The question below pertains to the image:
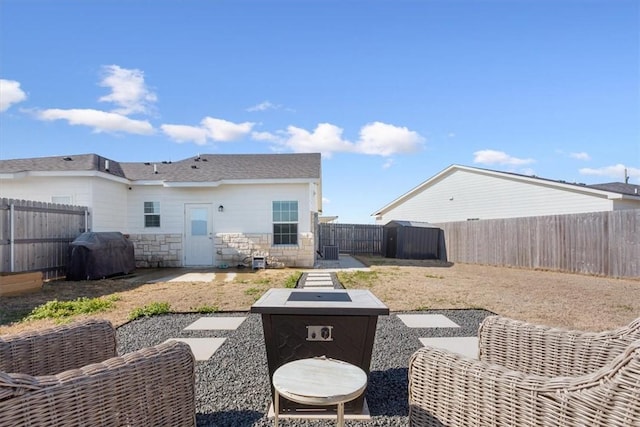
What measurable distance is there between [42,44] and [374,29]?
27.8 ft

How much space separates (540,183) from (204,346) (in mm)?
16279

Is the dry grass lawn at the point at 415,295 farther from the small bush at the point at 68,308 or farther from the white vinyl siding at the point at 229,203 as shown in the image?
the white vinyl siding at the point at 229,203

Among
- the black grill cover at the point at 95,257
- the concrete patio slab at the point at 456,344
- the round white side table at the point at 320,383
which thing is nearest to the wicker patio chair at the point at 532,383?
the round white side table at the point at 320,383

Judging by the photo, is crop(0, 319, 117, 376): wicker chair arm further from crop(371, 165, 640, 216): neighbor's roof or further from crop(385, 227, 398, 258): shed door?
crop(371, 165, 640, 216): neighbor's roof

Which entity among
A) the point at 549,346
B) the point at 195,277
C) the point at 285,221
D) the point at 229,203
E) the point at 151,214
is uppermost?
the point at 229,203

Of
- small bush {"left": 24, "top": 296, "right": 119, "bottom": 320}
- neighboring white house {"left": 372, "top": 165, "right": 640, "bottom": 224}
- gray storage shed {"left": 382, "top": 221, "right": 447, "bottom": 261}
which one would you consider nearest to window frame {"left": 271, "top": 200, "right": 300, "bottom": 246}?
small bush {"left": 24, "top": 296, "right": 119, "bottom": 320}

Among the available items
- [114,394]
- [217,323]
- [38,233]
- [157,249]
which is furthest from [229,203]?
[114,394]

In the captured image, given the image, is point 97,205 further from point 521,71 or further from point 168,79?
point 521,71

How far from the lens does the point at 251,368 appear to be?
3.33 metres

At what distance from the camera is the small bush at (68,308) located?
5383 millimetres

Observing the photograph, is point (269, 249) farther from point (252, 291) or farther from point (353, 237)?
point (353, 237)

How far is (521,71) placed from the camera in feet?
32.6

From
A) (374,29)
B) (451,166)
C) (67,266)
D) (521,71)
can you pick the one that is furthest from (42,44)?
(451,166)

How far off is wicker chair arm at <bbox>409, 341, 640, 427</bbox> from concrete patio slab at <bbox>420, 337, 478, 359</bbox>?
7.04 feet
